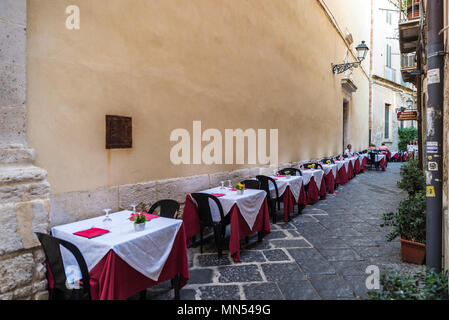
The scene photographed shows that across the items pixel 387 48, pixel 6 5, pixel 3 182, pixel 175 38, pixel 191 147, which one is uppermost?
pixel 387 48

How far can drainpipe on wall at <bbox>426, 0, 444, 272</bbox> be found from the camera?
2619 mm

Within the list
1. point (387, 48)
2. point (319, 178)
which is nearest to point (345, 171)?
point (319, 178)

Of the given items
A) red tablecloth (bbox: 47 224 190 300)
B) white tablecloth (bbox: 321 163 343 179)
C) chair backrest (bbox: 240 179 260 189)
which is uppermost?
white tablecloth (bbox: 321 163 343 179)

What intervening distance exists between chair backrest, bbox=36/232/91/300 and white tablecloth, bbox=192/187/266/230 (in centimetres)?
200

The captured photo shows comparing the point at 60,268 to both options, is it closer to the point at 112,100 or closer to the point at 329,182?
the point at 112,100

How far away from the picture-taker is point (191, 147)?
444 centimetres

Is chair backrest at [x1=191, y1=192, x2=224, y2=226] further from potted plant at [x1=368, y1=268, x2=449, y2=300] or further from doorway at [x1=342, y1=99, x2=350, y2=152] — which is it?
doorway at [x1=342, y1=99, x2=350, y2=152]

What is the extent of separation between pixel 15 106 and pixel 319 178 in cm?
600

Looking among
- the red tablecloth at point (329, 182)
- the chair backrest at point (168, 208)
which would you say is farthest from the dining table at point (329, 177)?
the chair backrest at point (168, 208)

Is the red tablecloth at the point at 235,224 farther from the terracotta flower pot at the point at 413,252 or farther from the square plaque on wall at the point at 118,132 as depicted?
the terracotta flower pot at the point at 413,252

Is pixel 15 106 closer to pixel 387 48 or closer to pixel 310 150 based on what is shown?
pixel 310 150

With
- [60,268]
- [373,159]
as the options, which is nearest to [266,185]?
[60,268]

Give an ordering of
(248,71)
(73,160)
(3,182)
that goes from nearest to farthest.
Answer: (3,182) < (73,160) < (248,71)

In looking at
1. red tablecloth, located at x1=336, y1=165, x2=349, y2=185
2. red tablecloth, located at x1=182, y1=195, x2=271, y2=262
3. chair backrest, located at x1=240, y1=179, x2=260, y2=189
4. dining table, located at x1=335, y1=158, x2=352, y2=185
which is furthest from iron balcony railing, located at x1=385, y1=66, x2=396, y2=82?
red tablecloth, located at x1=182, y1=195, x2=271, y2=262
